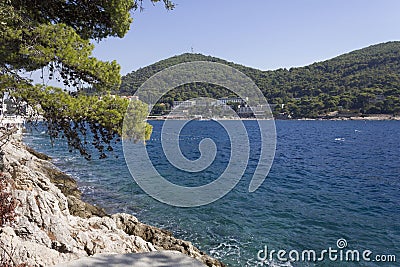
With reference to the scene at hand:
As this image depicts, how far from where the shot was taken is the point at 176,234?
1121 centimetres

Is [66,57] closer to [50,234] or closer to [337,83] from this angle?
[50,234]

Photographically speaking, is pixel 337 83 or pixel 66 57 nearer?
pixel 66 57

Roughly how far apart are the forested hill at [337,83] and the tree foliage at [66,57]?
292 ft

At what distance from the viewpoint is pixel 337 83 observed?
133125 mm

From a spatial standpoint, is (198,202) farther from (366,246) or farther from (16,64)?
(16,64)

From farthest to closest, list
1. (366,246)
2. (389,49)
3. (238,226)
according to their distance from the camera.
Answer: (389,49) < (238,226) < (366,246)

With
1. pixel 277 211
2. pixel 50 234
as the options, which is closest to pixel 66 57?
pixel 50 234

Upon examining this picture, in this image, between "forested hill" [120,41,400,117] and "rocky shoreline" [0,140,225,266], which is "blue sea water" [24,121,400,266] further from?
"forested hill" [120,41,400,117]

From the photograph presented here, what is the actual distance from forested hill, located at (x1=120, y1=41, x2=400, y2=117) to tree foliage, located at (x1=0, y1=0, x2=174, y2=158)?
89055 mm

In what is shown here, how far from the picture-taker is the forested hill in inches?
4343

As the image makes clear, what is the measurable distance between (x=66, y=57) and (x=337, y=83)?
465 ft

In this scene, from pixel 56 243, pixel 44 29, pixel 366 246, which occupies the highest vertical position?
pixel 44 29

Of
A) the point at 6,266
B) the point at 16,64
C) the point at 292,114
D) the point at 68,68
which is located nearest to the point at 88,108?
the point at 68,68

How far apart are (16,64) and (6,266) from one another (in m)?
3.84
